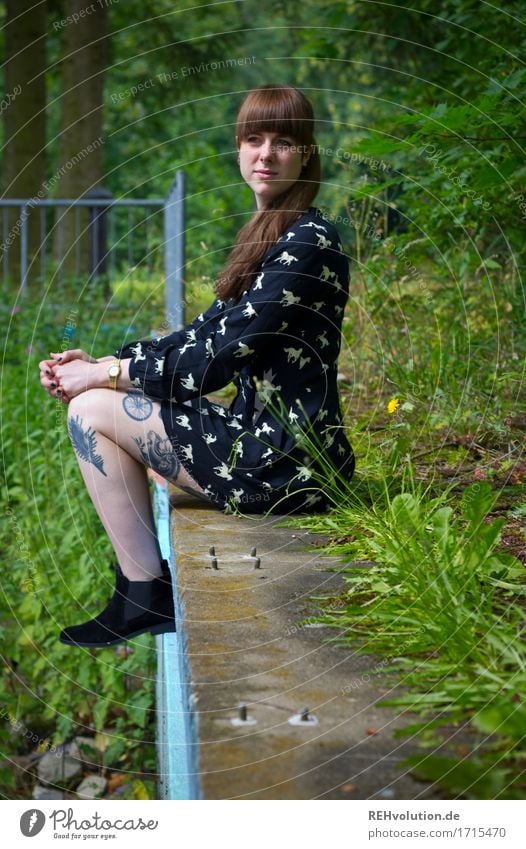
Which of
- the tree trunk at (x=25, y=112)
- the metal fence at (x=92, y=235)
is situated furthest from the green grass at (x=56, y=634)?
the tree trunk at (x=25, y=112)

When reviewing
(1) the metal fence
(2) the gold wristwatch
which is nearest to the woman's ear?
(2) the gold wristwatch

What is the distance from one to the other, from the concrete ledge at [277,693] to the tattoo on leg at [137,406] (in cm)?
56

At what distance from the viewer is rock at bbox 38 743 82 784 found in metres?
4.09

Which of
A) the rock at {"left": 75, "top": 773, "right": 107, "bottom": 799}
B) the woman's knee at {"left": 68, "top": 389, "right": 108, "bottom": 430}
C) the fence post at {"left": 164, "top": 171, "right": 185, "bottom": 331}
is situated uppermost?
the fence post at {"left": 164, "top": 171, "right": 185, "bottom": 331}

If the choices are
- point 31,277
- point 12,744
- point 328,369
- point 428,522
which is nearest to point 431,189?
point 328,369

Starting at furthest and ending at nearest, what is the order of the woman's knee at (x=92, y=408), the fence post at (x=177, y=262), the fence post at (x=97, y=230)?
the fence post at (x=97, y=230)
the fence post at (x=177, y=262)
the woman's knee at (x=92, y=408)

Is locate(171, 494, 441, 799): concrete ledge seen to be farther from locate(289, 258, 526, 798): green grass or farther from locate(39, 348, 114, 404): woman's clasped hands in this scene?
locate(39, 348, 114, 404): woman's clasped hands

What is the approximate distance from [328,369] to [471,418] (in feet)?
3.21

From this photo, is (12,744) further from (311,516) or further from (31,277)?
(31,277)

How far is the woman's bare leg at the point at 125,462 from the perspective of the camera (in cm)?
297

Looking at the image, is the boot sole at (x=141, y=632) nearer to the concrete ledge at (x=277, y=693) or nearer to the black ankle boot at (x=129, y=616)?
the black ankle boot at (x=129, y=616)

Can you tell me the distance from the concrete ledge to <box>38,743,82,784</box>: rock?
1907mm

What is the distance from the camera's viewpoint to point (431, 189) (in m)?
4.70

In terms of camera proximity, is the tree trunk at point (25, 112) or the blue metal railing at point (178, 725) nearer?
the blue metal railing at point (178, 725)
